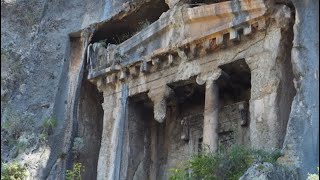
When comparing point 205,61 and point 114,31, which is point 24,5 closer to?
point 114,31

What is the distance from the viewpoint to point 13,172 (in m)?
12.4

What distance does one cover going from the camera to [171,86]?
12359 mm

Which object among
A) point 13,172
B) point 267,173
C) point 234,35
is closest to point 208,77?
point 234,35

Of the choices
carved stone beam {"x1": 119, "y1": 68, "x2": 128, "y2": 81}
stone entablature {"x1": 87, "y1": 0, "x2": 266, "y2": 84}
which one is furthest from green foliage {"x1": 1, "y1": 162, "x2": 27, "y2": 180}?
carved stone beam {"x1": 119, "y1": 68, "x2": 128, "y2": 81}

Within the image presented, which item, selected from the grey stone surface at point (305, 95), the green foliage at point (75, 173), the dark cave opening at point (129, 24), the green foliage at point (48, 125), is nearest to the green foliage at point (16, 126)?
the green foliage at point (48, 125)

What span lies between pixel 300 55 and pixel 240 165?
189 cm

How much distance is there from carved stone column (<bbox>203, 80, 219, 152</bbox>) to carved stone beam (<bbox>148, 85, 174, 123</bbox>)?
106 centimetres

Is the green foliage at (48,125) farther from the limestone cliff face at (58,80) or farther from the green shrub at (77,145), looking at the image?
the green shrub at (77,145)

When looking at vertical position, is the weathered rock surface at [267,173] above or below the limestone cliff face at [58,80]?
below

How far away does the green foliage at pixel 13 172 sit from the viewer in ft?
40.4

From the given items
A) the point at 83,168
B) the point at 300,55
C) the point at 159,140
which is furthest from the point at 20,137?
the point at 300,55

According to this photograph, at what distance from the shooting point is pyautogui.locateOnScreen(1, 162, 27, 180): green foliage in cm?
1231

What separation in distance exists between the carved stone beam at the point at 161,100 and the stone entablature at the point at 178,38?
493mm

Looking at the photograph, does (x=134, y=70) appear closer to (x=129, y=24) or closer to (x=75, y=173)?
(x=129, y=24)
